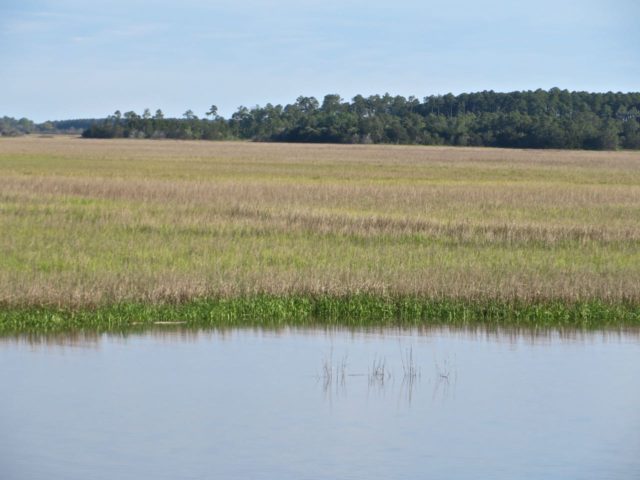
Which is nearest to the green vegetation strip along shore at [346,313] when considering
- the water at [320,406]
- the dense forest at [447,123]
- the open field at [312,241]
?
the open field at [312,241]

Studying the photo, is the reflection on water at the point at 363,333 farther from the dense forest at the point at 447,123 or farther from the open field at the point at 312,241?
the dense forest at the point at 447,123

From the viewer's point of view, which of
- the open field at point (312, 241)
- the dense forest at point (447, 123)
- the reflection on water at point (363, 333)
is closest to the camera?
the reflection on water at point (363, 333)

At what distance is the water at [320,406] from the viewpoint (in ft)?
30.0

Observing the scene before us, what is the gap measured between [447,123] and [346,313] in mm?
105478

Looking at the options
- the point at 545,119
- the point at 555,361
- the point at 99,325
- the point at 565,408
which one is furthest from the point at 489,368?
the point at 545,119

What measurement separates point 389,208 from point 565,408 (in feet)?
60.3

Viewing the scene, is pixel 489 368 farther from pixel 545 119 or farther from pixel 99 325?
pixel 545 119

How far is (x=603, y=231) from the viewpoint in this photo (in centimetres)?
2378

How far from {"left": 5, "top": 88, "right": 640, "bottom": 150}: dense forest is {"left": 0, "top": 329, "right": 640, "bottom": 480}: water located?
297 feet

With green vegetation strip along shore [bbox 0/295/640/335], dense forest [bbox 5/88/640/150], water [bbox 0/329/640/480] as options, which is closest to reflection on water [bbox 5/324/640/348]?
water [bbox 0/329/640/480]

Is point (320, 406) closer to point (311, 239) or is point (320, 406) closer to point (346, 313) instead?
point (346, 313)

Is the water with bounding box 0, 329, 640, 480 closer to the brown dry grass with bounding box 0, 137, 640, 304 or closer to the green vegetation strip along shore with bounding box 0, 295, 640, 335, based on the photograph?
the green vegetation strip along shore with bounding box 0, 295, 640, 335

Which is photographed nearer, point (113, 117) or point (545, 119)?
point (545, 119)

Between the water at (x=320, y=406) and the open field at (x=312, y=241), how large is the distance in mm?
1343
